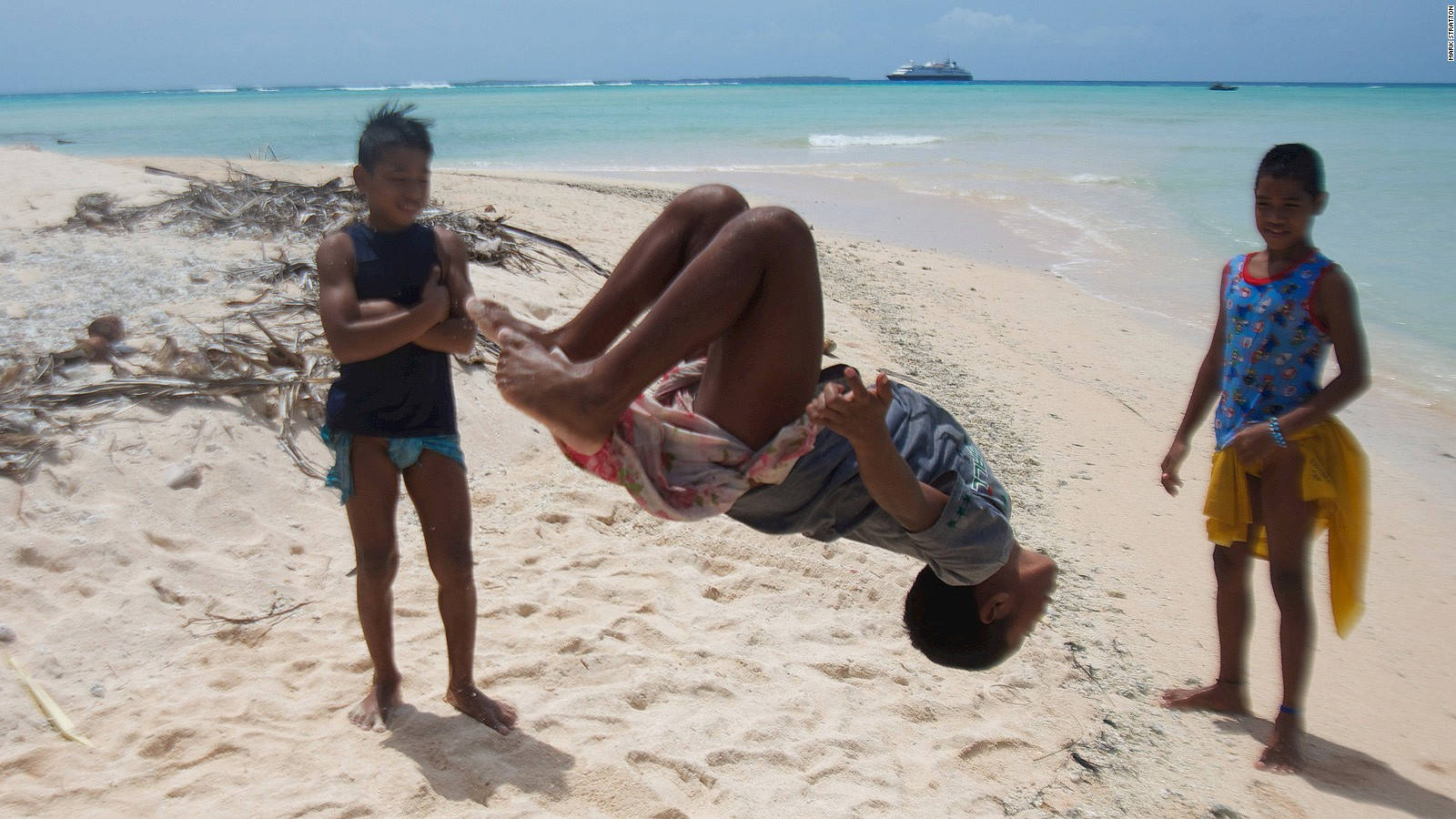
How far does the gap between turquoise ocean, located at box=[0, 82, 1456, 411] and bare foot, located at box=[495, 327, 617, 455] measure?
5.36 m

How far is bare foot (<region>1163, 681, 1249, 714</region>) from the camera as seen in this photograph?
11.1ft

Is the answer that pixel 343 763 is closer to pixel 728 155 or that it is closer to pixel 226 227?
pixel 226 227

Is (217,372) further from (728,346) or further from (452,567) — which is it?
(728,346)

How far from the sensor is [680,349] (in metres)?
2.05

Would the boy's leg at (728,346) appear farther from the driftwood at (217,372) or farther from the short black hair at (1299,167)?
the driftwood at (217,372)

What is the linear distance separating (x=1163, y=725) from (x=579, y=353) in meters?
2.36

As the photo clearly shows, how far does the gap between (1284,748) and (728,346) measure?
2304mm

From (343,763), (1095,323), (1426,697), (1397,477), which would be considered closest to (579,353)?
(343,763)

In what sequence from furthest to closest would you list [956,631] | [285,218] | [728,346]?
[285,218]
[956,631]
[728,346]

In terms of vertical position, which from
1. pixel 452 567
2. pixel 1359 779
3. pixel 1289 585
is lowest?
pixel 1359 779

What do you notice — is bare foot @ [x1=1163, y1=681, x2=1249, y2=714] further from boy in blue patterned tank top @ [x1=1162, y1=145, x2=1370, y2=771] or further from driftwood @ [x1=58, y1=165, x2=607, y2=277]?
driftwood @ [x1=58, y1=165, x2=607, y2=277]

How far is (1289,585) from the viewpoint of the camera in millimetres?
3094

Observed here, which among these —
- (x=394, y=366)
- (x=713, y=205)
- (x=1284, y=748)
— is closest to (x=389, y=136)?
(x=394, y=366)

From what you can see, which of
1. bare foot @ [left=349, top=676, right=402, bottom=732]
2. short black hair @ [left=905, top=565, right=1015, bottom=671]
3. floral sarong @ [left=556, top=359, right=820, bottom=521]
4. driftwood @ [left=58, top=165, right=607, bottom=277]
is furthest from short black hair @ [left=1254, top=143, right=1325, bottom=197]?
driftwood @ [left=58, top=165, right=607, bottom=277]
